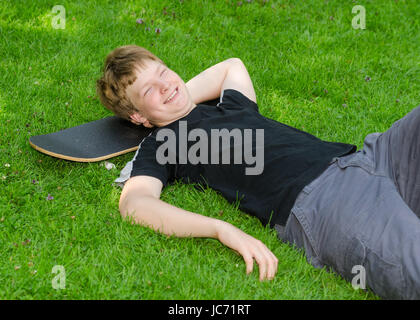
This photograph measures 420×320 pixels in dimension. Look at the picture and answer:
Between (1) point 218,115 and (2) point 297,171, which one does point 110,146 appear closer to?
(1) point 218,115

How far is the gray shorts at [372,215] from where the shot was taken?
7.14ft

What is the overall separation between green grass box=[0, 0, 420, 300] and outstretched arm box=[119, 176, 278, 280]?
71 millimetres

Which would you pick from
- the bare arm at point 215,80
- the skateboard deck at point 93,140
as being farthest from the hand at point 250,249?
the bare arm at point 215,80

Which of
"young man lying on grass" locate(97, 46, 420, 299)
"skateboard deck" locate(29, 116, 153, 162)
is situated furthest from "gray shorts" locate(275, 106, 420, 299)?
"skateboard deck" locate(29, 116, 153, 162)

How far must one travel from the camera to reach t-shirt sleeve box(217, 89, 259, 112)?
3.23 m

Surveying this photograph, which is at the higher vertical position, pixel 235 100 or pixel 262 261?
pixel 235 100

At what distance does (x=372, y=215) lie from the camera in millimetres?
2320

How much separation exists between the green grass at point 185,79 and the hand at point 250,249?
0.07 m

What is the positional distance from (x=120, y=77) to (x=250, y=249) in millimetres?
1388

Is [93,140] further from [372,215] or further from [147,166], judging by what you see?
[372,215]

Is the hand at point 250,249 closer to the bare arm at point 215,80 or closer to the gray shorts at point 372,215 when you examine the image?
the gray shorts at point 372,215

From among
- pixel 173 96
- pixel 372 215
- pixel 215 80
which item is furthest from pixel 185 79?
pixel 372 215
